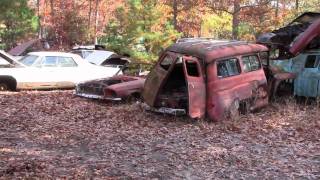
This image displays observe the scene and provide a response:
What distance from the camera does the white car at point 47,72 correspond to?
1505 centimetres

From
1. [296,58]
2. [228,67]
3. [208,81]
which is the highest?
[296,58]

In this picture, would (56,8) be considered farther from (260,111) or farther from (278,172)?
(278,172)

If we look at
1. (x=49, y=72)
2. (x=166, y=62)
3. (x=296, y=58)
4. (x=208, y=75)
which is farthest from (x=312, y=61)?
(x=49, y=72)

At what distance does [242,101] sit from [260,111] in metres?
0.99

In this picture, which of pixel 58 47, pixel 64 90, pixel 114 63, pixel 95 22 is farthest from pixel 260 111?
pixel 95 22

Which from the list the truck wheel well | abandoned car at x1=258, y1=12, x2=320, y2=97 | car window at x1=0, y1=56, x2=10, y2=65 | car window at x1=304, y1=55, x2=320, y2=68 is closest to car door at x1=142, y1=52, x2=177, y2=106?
abandoned car at x1=258, y1=12, x2=320, y2=97

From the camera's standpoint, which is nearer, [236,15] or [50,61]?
[50,61]

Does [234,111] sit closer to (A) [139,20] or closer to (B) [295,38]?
(B) [295,38]

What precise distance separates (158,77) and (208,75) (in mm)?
1178

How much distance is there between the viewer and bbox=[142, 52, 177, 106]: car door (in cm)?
1129

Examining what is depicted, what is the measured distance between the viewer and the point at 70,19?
42125mm

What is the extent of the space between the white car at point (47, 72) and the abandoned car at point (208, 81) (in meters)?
4.21

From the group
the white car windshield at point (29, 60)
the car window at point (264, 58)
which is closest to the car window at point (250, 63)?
the car window at point (264, 58)

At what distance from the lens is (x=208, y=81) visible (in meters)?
10.9
